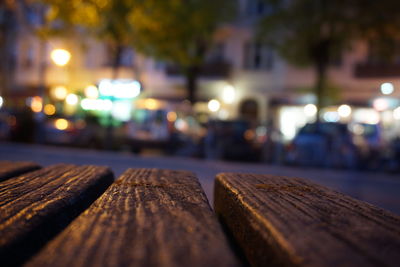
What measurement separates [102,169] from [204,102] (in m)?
24.7

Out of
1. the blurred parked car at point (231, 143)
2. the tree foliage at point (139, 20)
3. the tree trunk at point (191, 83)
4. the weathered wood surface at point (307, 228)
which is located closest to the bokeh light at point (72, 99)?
the tree trunk at point (191, 83)

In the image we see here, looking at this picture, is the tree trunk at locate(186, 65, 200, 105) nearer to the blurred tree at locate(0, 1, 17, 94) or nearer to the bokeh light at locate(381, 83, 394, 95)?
the bokeh light at locate(381, 83, 394, 95)

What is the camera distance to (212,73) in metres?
25.8

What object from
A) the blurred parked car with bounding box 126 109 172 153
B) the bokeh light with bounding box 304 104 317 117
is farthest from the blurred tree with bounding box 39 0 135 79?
the bokeh light with bounding box 304 104 317 117

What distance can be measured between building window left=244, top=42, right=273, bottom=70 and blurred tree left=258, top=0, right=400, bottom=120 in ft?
19.8

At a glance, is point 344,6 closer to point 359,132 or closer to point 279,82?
point 359,132

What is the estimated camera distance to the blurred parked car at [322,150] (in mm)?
12276

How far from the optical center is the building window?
81.2 ft

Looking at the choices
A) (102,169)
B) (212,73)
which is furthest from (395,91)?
(102,169)

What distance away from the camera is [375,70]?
2262cm

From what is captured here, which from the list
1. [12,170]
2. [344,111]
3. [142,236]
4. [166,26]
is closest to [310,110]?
[344,111]

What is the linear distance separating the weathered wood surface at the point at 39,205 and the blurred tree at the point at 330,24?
16.8 meters

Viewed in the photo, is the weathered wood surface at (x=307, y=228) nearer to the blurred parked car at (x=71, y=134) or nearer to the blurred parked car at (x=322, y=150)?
the blurred parked car at (x=322, y=150)

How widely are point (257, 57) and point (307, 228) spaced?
2516 cm
